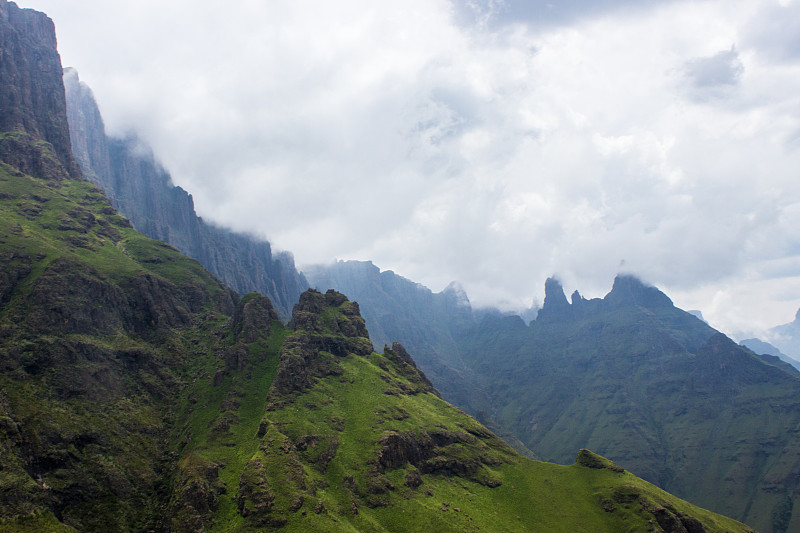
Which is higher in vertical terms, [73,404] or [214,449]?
[73,404]

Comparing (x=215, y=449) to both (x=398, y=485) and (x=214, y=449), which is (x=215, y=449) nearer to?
(x=214, y=449)

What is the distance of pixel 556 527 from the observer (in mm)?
147500

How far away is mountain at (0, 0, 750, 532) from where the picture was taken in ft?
391

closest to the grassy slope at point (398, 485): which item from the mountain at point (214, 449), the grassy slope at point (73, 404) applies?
the mountain at point (214, 449)

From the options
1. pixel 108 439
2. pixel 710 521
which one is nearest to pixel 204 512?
pixel 108 439

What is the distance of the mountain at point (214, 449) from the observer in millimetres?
119250

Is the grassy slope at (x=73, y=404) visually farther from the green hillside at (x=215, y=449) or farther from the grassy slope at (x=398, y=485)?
the grassy slope at (x=398, y=485)

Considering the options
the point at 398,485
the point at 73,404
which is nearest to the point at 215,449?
the point at 73,404

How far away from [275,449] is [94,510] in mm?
47443

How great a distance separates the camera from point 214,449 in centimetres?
14912

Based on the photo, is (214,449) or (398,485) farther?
(398,485)

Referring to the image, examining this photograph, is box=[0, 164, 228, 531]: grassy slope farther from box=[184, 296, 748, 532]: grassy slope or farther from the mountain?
box=[184, 296, 748, 532]: grassy slope

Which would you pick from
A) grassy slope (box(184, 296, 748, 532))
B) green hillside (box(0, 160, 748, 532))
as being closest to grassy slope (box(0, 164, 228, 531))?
green hillside (box(0, 160, 748, 532))

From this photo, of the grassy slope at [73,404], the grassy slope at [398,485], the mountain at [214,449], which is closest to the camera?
the grassy slope at [73,404]
